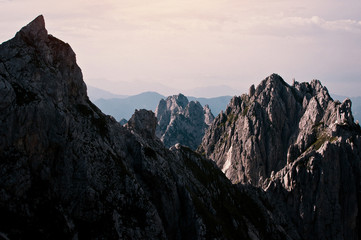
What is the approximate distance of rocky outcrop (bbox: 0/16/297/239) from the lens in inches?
2106

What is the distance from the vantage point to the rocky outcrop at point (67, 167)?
53.5 meters

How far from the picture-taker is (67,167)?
60.5 metres

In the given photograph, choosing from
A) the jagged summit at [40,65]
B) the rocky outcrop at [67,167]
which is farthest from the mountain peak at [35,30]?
the rocky outcrop at [67,167]

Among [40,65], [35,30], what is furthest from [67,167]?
[35,30]

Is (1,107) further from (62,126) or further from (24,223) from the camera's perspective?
(24,223)

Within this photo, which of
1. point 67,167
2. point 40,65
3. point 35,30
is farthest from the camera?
point 35,30

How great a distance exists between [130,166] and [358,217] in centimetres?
13266

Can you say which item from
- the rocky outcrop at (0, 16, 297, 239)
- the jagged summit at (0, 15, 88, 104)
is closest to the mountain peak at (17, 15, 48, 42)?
the jagged summit at (0, 15, 88, 104)

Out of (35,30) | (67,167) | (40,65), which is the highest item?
(35,30)

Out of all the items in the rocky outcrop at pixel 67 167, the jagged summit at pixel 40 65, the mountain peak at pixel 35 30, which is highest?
the mountain peak at pixel 35 30

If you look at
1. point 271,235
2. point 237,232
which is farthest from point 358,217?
point 237,232

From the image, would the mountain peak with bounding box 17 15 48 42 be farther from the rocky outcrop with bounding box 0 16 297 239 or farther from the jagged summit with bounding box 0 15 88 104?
the rocky outcrop with bounding box 0 16 297 239

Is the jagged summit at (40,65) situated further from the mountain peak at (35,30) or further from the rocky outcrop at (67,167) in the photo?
the rocky outcrop at (67,167)

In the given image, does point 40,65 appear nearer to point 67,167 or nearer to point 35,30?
point 35,30
